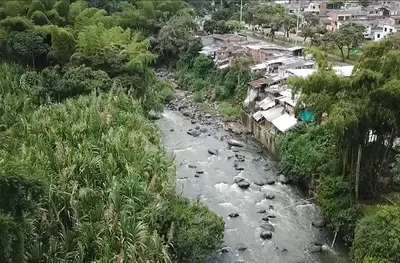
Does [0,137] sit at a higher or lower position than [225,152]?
higher

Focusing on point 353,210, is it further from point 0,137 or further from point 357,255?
point 0,137

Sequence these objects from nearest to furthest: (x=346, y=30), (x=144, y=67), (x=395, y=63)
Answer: (x=395, y=63)
(x=144, y=67)
(x=346, y=30)

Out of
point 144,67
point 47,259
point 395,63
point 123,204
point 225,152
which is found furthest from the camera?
point 144,67

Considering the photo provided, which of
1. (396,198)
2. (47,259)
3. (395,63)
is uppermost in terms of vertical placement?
(395,63)

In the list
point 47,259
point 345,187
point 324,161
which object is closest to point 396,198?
point 345,187

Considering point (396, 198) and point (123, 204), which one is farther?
point (396, 198)

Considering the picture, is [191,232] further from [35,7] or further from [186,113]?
[35,7]

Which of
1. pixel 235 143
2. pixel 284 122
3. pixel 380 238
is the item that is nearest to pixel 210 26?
pixel 235 143

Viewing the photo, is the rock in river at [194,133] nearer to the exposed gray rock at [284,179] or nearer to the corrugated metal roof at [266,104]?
A: the corrugated metal roof at [266,104]

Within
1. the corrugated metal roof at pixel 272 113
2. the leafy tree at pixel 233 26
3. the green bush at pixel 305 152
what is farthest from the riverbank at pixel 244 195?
the leafy tree at pixel 233 26
